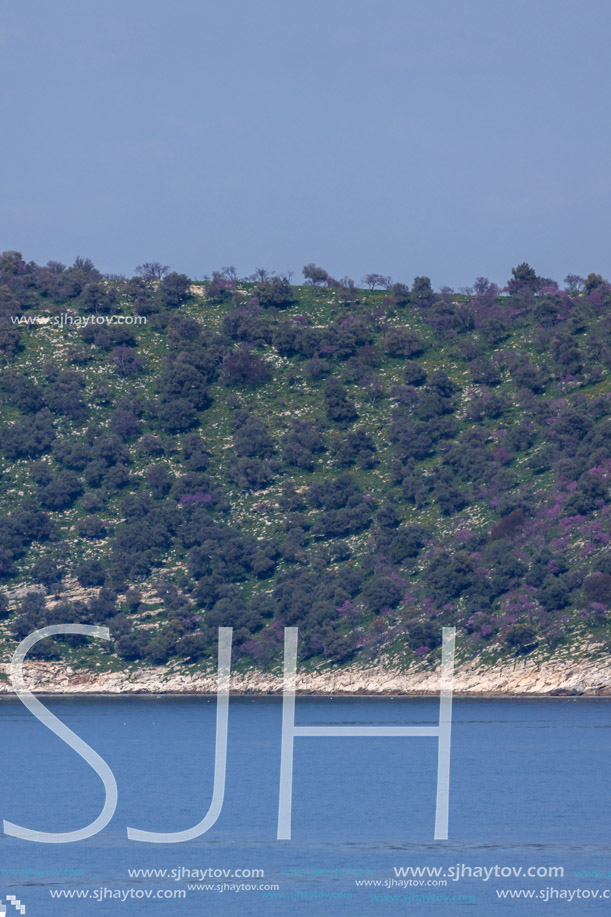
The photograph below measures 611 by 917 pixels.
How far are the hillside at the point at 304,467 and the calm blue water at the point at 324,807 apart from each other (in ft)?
27.9

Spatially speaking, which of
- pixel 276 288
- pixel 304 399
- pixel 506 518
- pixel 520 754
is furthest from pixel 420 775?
pixel 276 288

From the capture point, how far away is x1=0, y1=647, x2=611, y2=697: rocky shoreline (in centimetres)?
9638

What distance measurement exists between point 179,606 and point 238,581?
6810 mm

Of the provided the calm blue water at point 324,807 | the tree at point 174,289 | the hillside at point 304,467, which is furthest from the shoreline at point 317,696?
the tree at point 174,289

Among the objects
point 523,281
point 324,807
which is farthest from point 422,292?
point 324,807

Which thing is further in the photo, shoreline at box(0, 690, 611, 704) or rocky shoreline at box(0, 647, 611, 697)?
shoreline at box(0, 690, 611, 704)

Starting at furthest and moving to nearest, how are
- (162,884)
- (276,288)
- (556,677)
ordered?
(276,288)
(556,677)
(162,884)

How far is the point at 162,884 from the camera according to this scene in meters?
46.2

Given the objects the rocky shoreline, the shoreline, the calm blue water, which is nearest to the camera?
the calm blue water

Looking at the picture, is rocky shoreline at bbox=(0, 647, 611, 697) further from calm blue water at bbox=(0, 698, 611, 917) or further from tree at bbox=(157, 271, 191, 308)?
tree at bbox=(157, 271, 191, 308)

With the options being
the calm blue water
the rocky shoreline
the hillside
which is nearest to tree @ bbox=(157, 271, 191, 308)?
the hillside

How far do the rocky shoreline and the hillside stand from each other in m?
1.16

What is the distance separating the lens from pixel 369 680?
103 meters

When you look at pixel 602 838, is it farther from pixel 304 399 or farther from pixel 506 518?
pixel 304 399
